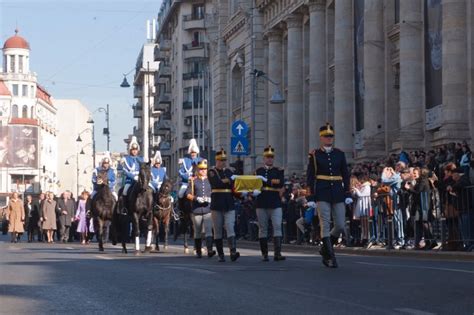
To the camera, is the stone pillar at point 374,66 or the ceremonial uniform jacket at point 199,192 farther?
the stone pillar at point 374,66

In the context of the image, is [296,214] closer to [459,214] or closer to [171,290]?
[459,214]

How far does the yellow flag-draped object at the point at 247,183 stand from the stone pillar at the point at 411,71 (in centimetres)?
1883

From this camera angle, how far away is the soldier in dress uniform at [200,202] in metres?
25.8

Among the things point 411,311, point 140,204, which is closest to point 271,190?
point 140,204

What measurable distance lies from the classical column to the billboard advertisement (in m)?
121

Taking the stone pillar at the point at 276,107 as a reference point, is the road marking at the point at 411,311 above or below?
below

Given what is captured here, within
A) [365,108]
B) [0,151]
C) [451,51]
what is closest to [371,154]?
[365,108]

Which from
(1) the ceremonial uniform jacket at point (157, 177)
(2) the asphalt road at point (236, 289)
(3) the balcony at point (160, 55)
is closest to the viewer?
(2) the asphalt road at point (236, 289)

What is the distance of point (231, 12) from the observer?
79312 mm

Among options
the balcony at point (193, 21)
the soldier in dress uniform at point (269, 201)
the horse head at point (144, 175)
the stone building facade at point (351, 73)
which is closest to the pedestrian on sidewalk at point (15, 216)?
the stone building facade at point (351, 73)

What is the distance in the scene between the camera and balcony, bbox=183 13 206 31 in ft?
372

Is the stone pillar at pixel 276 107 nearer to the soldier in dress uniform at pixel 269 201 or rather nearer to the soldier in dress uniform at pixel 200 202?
the soldier in dress uniform at pixel 200 202

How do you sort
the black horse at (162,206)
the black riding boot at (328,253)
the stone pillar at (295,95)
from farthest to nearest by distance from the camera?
the stone pillar at (295,95) < the black horse at (162,206) < the black riding boot at (328,253)

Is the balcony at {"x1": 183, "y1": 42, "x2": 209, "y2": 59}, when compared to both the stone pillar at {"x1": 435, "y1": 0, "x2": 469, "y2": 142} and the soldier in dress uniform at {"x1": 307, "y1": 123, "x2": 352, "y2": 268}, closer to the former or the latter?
the stone pillar at {"x1": 435, "y1": 0, "x2": 469, "y2": 142}
